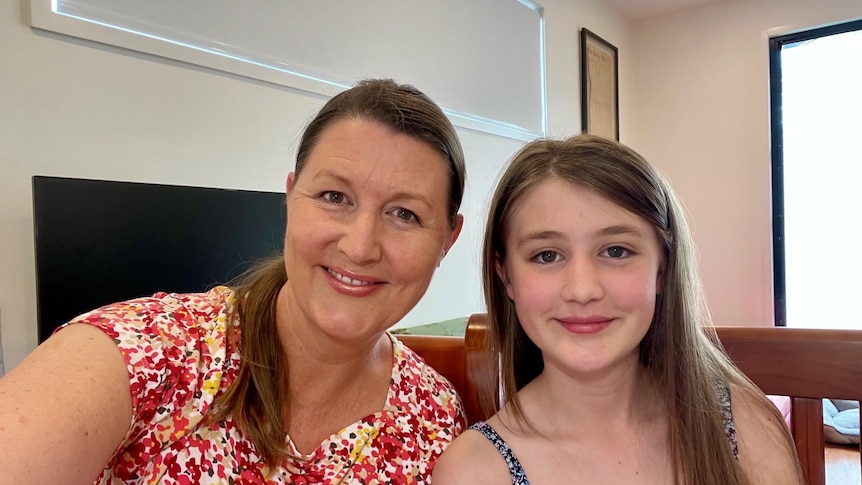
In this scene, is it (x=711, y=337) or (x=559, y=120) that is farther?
(x=559, y=120)

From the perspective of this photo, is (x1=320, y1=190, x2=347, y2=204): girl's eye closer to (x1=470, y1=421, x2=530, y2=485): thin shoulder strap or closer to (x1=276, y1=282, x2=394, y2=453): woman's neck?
(x1=276, y1=282, x2=394, y2=453): woman's neck

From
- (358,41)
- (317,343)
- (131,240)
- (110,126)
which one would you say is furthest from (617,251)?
(358,41)

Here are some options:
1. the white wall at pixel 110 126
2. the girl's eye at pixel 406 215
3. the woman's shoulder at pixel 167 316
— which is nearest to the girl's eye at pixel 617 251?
the girl's eye at pixel 406 215

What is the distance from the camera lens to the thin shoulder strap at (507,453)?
1021 mm

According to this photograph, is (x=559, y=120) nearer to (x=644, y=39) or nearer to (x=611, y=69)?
(x=611, y=69)

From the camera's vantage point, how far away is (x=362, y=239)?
938mm

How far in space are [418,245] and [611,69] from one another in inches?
154

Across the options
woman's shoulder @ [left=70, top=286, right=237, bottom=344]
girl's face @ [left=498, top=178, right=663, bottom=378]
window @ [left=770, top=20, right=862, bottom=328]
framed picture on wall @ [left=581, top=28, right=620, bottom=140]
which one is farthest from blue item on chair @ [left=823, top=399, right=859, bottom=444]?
woman's shoulder @ [left=70, top=286, right=237, bottom=344]

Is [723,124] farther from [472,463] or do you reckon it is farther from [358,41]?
[472,463]

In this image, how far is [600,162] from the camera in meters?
1.06

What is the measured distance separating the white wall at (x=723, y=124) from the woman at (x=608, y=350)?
3.59m

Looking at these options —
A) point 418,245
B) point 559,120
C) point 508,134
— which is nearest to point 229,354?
point 418,245

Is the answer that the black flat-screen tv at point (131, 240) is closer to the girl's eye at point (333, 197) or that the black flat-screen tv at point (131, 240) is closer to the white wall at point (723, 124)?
the girl's eye at point (333, 197)

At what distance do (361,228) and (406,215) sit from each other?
0.09m
